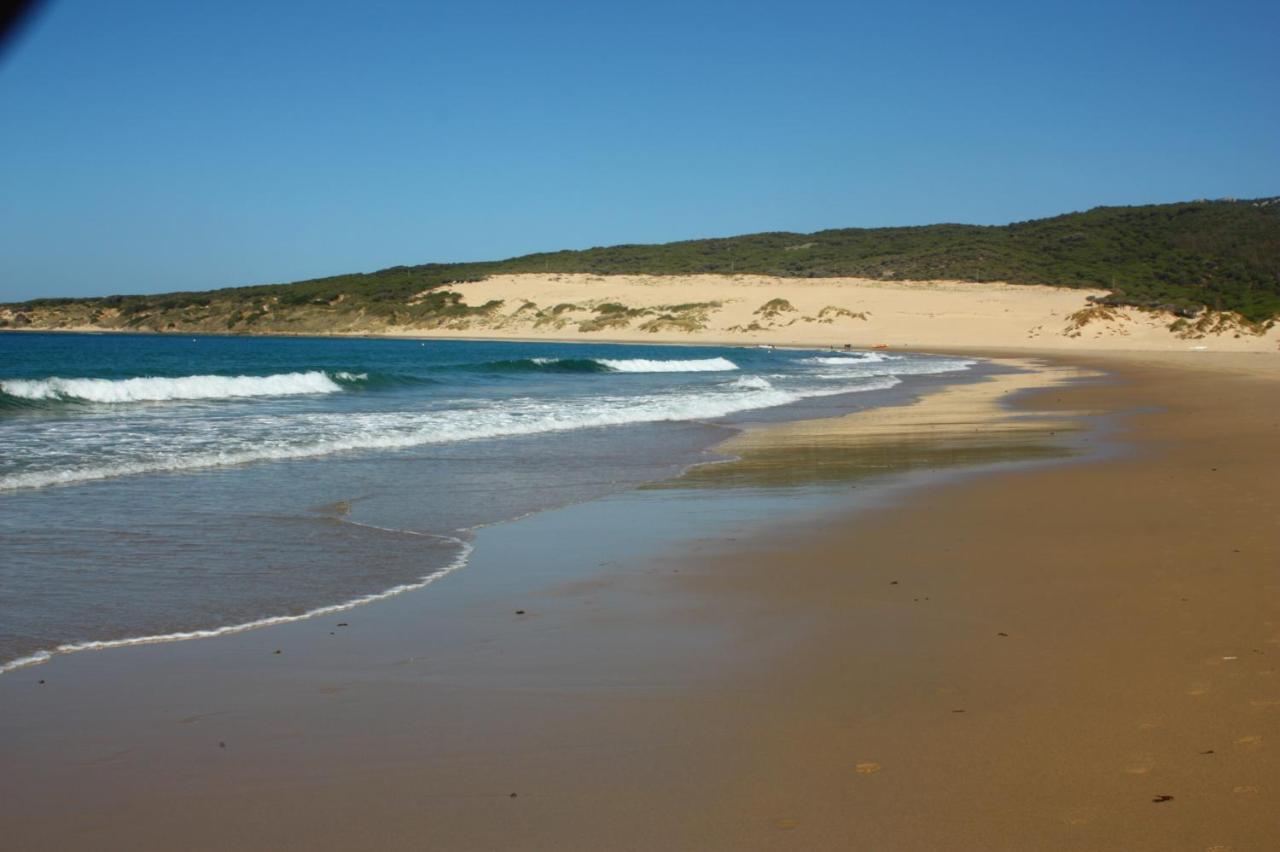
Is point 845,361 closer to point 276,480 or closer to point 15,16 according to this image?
point 276,480

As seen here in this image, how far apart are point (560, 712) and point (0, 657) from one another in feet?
7.69

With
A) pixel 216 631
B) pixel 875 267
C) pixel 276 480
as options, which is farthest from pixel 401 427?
pixel 875 267

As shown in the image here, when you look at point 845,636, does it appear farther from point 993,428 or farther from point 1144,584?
point 993,428

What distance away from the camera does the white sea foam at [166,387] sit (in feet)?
69.5

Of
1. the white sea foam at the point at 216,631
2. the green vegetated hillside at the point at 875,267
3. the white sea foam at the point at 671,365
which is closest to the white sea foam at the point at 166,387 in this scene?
the white sea foam at the point at 671,365

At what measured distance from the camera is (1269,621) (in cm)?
467

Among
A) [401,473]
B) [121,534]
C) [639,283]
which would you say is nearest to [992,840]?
[121,534]

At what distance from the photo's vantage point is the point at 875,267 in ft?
278

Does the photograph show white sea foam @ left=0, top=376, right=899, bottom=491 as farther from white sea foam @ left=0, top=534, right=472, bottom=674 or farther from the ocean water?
white sea foam @ left=0, top=534, right=472, bottom=674

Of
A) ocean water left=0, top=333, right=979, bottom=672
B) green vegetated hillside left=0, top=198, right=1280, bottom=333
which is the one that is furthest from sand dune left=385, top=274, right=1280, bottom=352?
ocean water left=0, top=333, right=979, bottom=672

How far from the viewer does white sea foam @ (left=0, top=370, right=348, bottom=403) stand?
21.2 m

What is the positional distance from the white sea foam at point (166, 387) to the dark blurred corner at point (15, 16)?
1770cm

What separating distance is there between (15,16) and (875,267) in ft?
276

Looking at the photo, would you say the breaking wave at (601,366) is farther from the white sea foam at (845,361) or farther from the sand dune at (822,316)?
the sand dune at (822,316)
